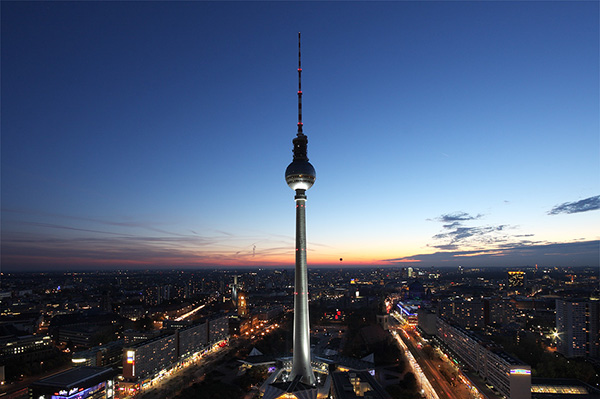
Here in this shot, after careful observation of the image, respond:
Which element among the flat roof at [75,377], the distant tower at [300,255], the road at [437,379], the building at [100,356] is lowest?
the road at [437,379]

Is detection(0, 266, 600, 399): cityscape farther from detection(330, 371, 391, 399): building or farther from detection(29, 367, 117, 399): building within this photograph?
detection(330, 371, 391, 399): building

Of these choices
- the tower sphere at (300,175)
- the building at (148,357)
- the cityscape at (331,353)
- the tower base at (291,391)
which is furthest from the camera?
the tower sphere at (300,175)

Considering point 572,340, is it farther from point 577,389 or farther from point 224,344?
point 224,344

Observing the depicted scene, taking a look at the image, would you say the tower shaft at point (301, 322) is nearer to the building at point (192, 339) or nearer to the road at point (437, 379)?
the road at point (437, 379)

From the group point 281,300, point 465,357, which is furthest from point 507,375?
point 281,300

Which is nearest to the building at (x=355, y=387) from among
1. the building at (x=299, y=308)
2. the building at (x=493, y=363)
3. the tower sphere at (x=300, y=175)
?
the building at (x=299, y=308)

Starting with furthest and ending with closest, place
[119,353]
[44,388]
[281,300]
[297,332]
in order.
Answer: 1. [281,300]
2. [119,353]
3. [297,332]
4. [44,388]
